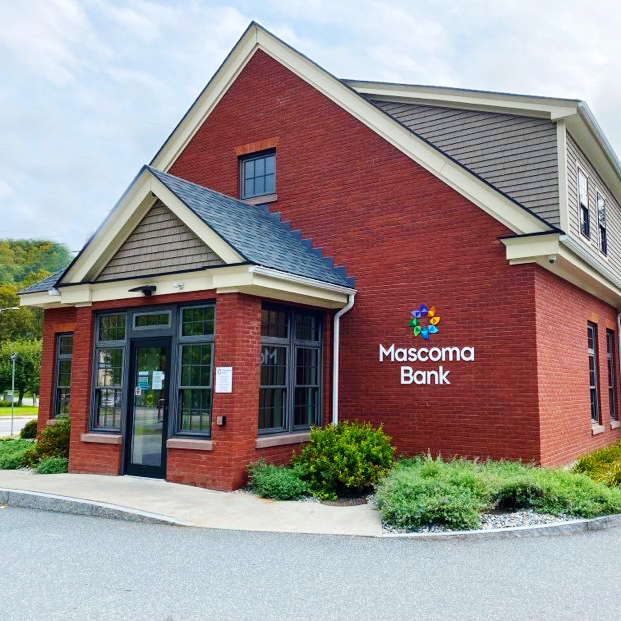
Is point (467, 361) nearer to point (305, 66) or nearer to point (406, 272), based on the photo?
point (406, 272)

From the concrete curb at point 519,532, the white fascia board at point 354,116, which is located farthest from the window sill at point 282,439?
the white fascia board at point 354,116

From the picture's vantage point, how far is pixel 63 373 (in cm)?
1584

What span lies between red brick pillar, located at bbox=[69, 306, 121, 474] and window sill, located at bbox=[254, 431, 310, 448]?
2.79 meters

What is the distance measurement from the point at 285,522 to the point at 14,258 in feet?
292

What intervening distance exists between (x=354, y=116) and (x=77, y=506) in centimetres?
873

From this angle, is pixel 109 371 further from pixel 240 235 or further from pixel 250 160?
pixel 250 160

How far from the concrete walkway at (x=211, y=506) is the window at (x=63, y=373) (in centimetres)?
504

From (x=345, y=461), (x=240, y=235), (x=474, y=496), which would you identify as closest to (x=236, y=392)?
(x=345, y=461)

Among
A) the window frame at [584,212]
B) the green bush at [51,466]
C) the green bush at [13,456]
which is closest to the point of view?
the green bush at [51,466]

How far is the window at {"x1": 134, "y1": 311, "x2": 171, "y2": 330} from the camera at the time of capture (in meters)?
10.9

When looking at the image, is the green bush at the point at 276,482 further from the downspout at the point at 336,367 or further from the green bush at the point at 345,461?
the downspout at the point at 336,367

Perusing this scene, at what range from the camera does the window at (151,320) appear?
10.9m

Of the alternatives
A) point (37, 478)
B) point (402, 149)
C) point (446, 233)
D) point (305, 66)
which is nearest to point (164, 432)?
point (37, 478)

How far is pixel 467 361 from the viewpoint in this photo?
10820 mm
